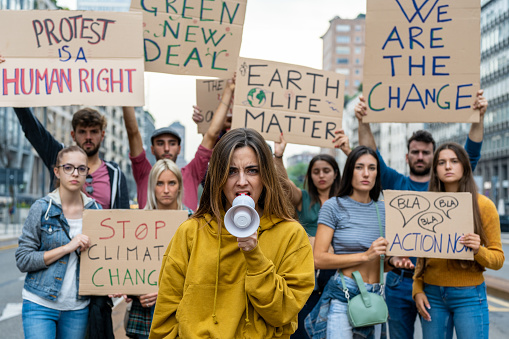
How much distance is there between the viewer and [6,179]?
2675 centimetres

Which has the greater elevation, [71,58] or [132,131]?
[71,58]

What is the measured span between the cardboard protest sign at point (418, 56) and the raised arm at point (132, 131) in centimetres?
192

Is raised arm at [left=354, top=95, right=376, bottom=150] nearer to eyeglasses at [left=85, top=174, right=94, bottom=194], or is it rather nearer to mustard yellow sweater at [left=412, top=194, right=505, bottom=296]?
mustard yellow sweater at [left=412, top=194, right=505, bottom=296]

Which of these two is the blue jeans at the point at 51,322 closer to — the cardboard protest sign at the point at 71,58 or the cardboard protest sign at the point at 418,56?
the cardboard protest sign at the point at 71,58

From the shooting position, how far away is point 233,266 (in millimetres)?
2307

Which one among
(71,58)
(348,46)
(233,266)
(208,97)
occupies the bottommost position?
(233,266)

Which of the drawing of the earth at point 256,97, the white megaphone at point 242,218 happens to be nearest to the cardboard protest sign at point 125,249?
the drawing of the earth at point 256,97

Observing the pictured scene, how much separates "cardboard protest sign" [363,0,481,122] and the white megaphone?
2.72 m

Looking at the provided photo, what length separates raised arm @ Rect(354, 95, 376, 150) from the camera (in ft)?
14.8

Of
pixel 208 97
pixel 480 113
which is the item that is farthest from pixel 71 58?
pixel 480 113

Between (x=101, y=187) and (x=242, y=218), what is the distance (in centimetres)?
261

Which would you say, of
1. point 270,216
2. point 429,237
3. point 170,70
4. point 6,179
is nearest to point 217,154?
point 270,216

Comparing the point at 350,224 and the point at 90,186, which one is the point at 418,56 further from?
the point at 90,186

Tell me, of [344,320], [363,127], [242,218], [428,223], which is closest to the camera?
[242,218]
